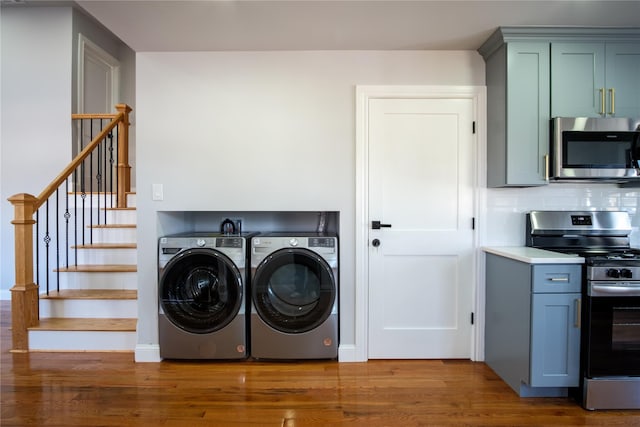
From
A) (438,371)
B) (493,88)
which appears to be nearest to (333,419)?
(438,371)

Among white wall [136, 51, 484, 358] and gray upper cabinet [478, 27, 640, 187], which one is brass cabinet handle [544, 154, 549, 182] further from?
white wall [136, 51, 484, 358]

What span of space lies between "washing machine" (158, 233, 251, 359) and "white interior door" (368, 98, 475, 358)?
0.98 metres

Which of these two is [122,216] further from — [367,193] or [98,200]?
[367,193]

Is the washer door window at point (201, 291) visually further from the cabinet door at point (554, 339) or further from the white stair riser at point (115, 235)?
the cabinet door at point (554, 339)

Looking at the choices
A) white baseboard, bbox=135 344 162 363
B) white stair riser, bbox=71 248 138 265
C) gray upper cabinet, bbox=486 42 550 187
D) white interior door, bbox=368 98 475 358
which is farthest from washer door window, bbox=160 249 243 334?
gray upper cabinet, bbox=486 42 550 187

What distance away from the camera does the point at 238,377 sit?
240 centimetres

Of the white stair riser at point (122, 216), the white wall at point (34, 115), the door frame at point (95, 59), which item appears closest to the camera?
the white stair riser at point (122, 216)

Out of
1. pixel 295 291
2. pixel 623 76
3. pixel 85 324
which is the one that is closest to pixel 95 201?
pixel 85 324

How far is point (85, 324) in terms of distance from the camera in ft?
9.35

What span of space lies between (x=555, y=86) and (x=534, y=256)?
118cm

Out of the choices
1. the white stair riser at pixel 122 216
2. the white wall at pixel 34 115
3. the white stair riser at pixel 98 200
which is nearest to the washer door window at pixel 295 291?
the white stair riser at pixel 122 216

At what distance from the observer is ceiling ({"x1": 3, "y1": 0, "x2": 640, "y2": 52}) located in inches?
79.7

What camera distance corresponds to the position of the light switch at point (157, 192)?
2633 millimetres

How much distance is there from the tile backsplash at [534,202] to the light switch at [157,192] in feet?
8.09
